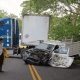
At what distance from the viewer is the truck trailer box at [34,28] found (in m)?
36.7

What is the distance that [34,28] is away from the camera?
3675 cm

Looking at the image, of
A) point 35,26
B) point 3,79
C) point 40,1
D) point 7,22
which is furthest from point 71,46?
point 3,79

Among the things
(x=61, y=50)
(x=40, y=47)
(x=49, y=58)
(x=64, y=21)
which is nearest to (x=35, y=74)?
(x=49, y=58)

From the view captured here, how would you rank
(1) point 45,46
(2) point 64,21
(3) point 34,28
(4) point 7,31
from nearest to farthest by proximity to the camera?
(1) point 45,46, (3) point 34,28, (4) point 7,31, (2) point 64,21

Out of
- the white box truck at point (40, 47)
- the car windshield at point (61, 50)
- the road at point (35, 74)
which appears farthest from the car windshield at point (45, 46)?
the road at point (35, 74)

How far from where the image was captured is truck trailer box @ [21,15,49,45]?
36688 mm

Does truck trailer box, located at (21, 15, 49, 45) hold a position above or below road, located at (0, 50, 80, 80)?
above

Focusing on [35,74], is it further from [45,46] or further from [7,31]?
[7,31]

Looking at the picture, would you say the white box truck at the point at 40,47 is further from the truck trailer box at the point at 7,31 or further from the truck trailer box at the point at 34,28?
the truck trailer box at the point at 7,31

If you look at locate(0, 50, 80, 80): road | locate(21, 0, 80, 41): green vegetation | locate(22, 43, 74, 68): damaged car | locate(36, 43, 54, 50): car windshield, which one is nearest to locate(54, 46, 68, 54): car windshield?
locate(22, 43, 74, 68): damaged car

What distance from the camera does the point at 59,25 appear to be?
45.6m

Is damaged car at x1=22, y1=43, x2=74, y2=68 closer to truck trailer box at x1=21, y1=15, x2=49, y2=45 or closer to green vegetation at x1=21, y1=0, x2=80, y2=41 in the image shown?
truck trailer box at x1=21, y1=15, x2=49, y2=45

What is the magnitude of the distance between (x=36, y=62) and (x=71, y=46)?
5776 mm

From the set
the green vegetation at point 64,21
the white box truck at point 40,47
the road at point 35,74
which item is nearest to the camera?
the road at point 35,74
